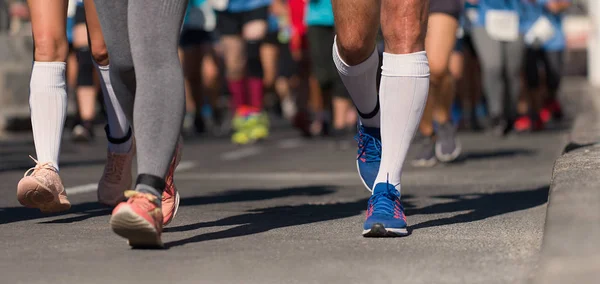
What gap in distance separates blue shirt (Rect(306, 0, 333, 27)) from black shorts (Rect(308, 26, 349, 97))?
89 millimetres

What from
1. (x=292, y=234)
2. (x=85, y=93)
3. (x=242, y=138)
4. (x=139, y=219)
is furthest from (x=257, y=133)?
(x=139, y=219)

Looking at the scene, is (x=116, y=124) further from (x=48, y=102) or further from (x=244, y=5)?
(x=244, y=5)

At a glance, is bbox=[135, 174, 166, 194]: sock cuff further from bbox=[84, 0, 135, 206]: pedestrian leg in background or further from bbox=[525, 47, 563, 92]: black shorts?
bbox=[525, 47, 563, 92]: black shorts

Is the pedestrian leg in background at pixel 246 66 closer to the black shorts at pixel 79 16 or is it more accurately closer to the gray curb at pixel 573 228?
the black shorts at pixel 79 16

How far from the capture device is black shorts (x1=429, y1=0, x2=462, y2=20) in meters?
8.57

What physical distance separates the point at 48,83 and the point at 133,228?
1.45 m

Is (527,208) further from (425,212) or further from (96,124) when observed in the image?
(96,124)

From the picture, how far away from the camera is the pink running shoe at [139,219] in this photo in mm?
4035

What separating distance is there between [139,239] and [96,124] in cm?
1468

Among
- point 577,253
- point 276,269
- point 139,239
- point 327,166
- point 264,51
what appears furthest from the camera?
point 264,51

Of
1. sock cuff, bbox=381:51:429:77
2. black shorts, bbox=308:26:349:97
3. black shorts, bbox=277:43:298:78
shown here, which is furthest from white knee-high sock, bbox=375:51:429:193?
black shorts, bbox=277:43:298:78

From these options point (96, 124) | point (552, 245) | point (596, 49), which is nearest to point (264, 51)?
point (96, 124)

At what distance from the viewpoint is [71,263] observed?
13.1 ft

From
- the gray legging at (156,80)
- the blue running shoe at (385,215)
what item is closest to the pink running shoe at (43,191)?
the gray legging at (156,80)
